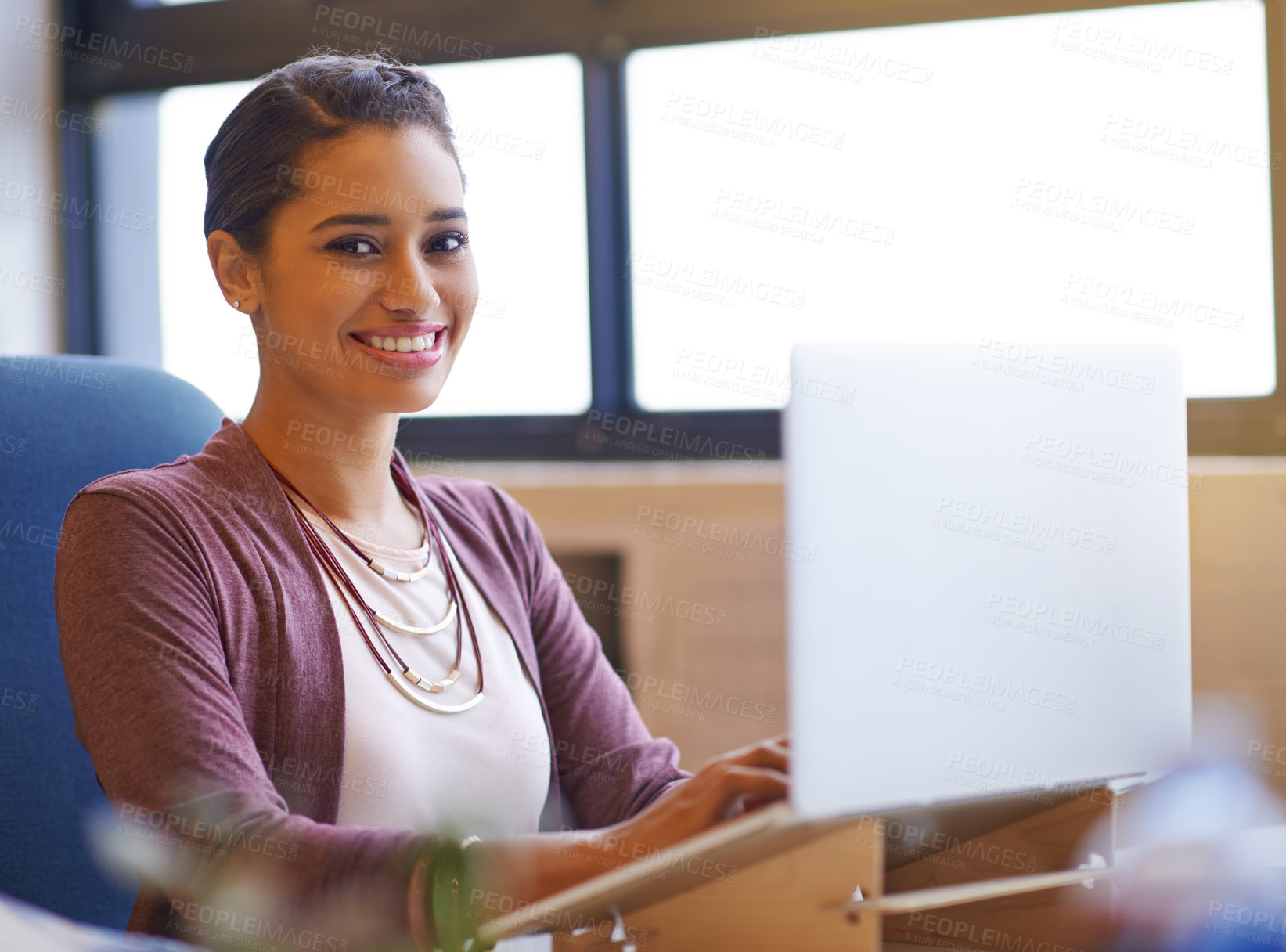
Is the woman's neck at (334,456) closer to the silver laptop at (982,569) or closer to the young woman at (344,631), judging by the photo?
the young woman at (344,631)

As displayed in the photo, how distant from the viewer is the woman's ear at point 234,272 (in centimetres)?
115

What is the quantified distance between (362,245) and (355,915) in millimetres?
629

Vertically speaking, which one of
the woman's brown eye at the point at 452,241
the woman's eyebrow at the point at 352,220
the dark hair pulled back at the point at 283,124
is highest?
the dark hair pulled back at the point at 283,124

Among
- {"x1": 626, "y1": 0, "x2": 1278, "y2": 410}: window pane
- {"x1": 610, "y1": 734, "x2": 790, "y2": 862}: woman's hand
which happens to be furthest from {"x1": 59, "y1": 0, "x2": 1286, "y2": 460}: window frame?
{"x1": 610, "y1": 734, "x2": 790, "y2": 862}: woman's hand

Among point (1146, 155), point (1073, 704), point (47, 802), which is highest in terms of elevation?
point (1146, 155)

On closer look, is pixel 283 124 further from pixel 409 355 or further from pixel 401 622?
pixel 401 622

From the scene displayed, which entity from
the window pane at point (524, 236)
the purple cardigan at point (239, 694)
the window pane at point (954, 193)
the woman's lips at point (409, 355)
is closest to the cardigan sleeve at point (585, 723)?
the purple cardigan at point (239, 694)

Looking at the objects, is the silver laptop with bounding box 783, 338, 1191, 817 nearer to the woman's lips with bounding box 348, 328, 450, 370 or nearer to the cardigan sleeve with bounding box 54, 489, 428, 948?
the cardigan sleeve with bounding box 54, 489, 428, 948

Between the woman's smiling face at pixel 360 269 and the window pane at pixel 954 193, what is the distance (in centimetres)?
115

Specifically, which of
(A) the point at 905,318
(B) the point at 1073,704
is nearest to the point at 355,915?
(B) the point at 1073,704

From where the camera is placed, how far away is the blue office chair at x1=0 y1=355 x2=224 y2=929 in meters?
1.07

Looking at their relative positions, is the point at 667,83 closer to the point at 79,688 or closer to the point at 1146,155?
the point at 1146,155

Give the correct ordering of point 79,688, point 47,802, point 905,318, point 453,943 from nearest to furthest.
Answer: point 453,943 → point 79,688 → point 47,802 → point 905,318

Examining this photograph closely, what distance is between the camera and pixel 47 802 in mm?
1087
